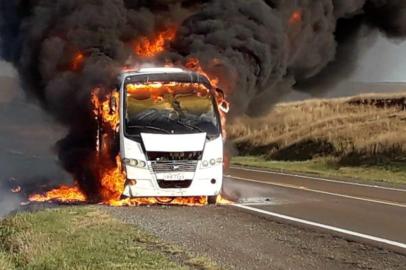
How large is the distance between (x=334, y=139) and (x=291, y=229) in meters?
28.6

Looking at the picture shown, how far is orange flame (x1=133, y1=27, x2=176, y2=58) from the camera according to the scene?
2273cm

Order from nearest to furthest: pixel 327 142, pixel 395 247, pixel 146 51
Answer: pixel 395 247 < pixel 146 51 < pixel 327 142

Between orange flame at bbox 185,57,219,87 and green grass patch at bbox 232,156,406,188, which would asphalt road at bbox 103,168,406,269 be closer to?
orange flame at bbox 185,57,219,87

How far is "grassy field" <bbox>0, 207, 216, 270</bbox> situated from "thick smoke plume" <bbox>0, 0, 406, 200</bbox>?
6.29m

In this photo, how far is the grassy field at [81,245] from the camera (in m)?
8.55

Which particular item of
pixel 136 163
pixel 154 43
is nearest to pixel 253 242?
pixel 136 163

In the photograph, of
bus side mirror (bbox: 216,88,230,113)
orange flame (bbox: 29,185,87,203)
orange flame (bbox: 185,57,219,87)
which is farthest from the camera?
orange flame (bbox: 185,57,219,87)

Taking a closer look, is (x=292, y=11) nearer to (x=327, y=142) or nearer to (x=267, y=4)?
(x=267, y=4)

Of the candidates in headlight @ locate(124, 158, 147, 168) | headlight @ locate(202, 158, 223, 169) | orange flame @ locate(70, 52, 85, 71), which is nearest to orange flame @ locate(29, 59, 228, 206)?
headlight @ locate(124, 158, 147, 168)

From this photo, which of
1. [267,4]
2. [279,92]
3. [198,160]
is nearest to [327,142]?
[279,92]

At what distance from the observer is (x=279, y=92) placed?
25906mm

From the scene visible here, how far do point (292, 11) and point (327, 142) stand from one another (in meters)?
16.2

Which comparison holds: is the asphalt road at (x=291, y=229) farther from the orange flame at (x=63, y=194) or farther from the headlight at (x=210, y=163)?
the orange flame at (x=63, y=194)

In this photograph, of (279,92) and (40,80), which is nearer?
(40,80)
